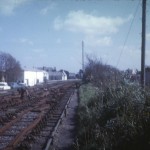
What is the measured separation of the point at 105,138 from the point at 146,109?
5.38 ft

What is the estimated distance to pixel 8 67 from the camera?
75.8 meters

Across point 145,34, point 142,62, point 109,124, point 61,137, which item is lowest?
point 61,137

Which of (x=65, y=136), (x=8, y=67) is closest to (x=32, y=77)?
(x=8, y=67)

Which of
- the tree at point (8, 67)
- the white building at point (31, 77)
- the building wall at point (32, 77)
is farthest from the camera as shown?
the building wall at point (32, 77)

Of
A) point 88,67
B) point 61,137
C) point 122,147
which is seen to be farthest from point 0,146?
point 88,67

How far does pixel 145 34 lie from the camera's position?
1689cm

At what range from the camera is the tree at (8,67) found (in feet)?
247

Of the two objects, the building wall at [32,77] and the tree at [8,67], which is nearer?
the tree at [8,67]

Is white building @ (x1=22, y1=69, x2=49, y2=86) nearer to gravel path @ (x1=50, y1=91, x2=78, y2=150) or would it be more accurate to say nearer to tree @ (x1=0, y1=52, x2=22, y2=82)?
tree @ (x1=0, y1=52, x2=22, y2=82)

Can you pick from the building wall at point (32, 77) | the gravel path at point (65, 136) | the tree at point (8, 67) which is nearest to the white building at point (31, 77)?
the building wall at point (32, 77)

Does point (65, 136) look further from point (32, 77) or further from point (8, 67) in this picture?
point (32, 77)

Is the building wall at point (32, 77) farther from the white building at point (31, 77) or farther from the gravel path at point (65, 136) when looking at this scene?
the gravel path at point (65, 136)

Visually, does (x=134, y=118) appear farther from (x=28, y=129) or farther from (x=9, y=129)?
(x=9, y=129)

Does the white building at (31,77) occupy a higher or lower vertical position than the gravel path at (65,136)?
higher
